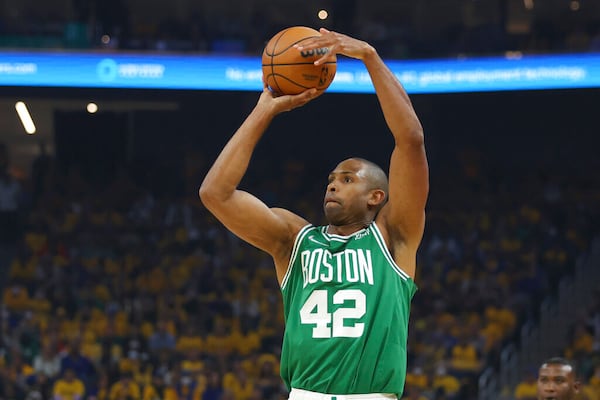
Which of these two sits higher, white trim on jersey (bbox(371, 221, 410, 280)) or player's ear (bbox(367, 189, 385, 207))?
player's ear (bbox(367, 189, 385, 207))

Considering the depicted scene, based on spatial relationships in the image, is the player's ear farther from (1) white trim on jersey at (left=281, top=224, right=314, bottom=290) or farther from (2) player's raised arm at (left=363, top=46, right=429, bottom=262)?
(1) white trim on jersey at (left=281, top=224, right=314, bottom=290)

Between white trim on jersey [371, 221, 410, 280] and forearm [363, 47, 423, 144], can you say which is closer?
forearm [363, 47, 423, 144]

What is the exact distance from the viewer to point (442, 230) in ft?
60.9

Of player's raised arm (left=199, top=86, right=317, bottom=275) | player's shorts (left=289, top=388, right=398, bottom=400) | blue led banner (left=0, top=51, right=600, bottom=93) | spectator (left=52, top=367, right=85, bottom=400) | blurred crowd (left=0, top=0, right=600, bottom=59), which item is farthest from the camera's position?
blurred crowd (left=0, top=0, right=600, bottom=59)

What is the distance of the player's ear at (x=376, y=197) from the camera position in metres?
4.23

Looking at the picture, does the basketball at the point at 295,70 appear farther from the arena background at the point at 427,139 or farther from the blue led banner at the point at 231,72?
the blue led banner at the point at 231,72

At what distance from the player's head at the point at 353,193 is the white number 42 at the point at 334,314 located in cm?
34

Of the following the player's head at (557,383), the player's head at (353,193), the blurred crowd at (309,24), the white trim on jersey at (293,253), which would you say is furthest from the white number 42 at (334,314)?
the blurred crowd at (309,24)

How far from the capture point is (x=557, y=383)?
6035mm

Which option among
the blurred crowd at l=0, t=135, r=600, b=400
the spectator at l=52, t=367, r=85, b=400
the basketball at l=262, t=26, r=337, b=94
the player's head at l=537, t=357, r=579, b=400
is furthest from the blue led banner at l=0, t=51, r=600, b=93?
the basketball at l=262, t=26, r=337, b=94

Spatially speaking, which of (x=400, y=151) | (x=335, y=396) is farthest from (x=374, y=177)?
(x=335, y=396)

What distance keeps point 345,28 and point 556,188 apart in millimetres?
4760

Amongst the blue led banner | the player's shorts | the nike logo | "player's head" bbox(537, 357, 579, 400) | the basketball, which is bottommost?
the player's shorts

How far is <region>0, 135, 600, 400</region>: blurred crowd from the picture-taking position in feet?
47.3
